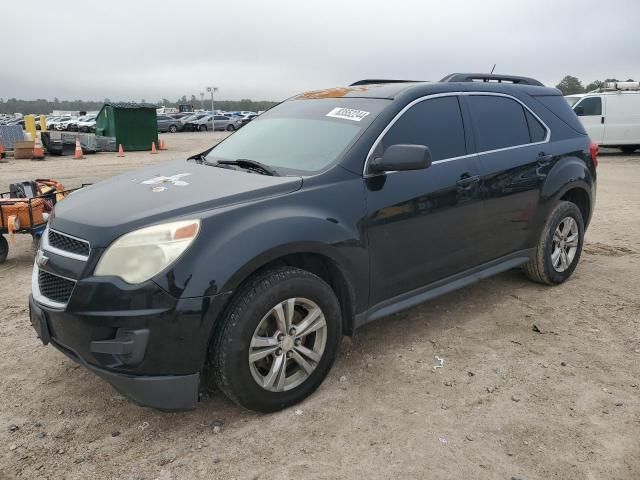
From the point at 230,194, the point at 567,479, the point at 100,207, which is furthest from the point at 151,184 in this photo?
the point at 567,479

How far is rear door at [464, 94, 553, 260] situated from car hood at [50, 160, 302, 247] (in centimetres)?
163

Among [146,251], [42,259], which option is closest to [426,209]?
[146,251]

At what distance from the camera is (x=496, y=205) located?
390 centimetres

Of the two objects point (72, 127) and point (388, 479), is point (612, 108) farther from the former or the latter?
point (72, 127)

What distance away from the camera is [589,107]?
1597cm

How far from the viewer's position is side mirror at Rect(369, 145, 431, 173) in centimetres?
300

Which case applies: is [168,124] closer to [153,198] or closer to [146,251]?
[153,198]

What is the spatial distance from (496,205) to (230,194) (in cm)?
209

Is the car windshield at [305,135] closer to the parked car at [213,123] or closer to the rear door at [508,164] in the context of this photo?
the rear door at [508,164]

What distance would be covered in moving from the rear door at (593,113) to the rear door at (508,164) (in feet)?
43.6

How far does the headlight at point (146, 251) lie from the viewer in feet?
8.02

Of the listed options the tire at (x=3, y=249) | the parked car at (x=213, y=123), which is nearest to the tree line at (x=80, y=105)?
the parked car at (x=213, y=123)

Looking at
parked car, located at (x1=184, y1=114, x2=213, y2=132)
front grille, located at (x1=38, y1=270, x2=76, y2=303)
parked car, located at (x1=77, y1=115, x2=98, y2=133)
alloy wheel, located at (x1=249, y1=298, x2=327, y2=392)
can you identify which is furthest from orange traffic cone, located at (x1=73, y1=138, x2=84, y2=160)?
parked car, located at (x1=184, y1=114, x2=213, y2=132)

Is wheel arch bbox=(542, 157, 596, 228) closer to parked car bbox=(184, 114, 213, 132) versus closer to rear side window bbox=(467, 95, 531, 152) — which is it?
rear side window bbox=(467, 95, 531, 152)
